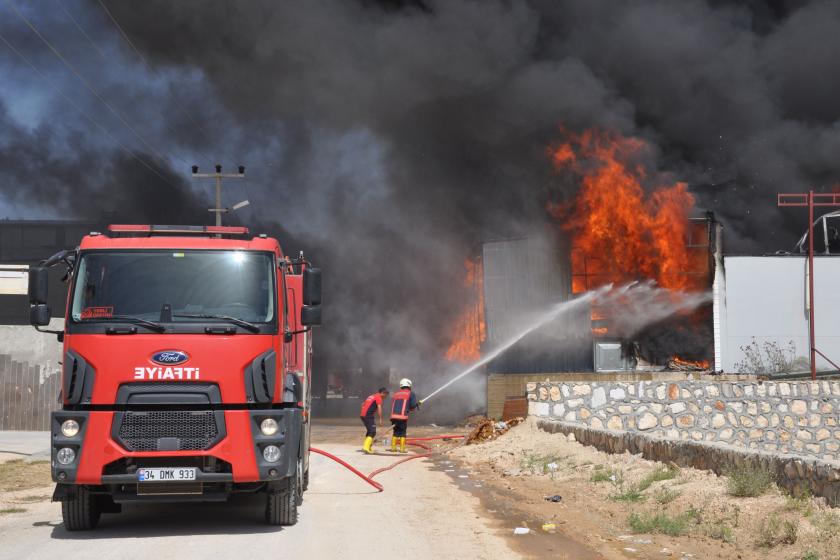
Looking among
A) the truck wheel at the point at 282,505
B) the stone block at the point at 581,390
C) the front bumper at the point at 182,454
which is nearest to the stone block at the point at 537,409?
the stone block at the point at 581,390

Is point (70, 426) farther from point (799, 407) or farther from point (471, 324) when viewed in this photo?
point (471, 324)

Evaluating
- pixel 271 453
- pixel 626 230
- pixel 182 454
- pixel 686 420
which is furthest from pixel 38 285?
pixel 626 230

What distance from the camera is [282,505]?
30.3 feet

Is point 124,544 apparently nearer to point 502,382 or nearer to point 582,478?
point 582,478

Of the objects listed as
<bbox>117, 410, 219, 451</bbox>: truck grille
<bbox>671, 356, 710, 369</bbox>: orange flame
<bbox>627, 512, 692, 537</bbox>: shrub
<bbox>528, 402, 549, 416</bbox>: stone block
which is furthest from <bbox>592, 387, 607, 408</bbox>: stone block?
<bbox>671, 356, 710, 369</bbox>: orange flame

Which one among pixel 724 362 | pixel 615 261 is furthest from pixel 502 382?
pixel 724 362

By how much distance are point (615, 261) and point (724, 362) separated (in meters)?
5.13

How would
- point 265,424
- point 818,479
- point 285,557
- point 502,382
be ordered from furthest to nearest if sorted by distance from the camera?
point 502,382, point 265,424, point 818,479, point 285,557

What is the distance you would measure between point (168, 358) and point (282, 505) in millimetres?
1961

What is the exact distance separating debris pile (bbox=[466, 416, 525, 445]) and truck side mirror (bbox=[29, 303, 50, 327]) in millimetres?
12540

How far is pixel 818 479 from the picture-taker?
8109mm

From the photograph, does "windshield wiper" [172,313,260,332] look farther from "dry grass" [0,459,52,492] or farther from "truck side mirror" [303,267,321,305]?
"dry grass" [0,459,52,492]

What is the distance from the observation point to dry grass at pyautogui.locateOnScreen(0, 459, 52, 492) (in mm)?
13695

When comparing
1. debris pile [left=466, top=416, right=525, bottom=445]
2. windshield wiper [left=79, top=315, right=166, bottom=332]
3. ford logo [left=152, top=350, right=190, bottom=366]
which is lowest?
debris pile [left=466, top=416, right=525, bottom=445]
